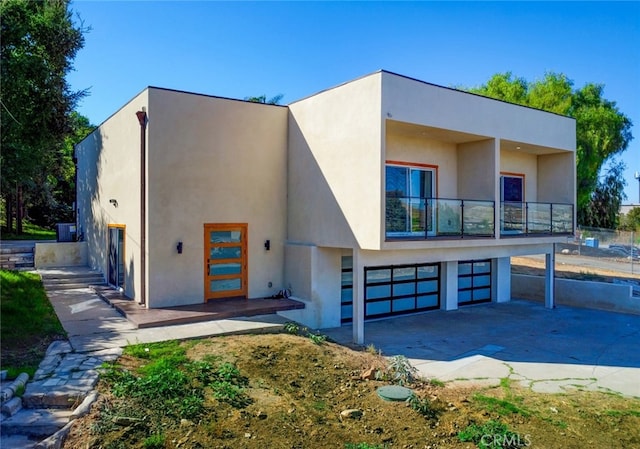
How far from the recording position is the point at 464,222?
11.3 meters

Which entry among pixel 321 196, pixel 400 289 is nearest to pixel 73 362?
pixel 321 196

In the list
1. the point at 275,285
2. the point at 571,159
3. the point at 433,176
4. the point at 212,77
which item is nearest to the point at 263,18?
the point at 212,77

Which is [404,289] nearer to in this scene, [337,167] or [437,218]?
[437,218]

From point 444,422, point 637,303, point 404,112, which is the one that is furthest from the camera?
point 637,303

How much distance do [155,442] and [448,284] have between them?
11.3 metres

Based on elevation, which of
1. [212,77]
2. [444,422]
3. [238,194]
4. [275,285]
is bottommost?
[444,422]

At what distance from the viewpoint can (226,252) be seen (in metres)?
11.6

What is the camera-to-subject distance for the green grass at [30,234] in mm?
24656

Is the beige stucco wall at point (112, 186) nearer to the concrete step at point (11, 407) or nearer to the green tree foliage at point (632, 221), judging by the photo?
the concrete step at point (11, 407)

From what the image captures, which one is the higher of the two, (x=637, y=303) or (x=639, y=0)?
(x=639, y=0)

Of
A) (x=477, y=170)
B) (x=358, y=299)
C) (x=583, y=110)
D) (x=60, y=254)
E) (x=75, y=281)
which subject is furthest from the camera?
(x=583, y=110)

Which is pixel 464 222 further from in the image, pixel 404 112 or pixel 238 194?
pixel 238 194

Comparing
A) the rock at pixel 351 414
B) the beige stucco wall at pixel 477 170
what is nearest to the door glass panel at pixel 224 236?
the rock at pixel 351 414

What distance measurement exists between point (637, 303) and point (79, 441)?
654 inches
